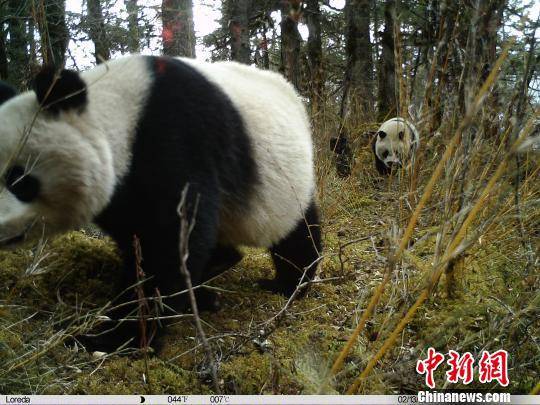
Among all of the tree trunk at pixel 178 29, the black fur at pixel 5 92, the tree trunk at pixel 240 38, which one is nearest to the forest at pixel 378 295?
the black fur at pixel 5 92

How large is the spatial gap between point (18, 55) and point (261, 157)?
18.7 feet

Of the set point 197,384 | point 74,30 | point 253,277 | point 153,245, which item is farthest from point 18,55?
point 197,384

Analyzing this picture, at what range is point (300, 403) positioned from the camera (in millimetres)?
1384

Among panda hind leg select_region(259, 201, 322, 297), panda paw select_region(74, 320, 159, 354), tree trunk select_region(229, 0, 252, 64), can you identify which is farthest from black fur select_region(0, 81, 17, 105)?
tree trunk select_region(229, 0, 252, 64)

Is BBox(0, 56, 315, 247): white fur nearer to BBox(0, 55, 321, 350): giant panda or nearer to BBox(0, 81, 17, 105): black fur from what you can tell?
BBox(0, 55, 321, 350): giant panda

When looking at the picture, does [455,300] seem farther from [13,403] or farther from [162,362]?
[13,403]

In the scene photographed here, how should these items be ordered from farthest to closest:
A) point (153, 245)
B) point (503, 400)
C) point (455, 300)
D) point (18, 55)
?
point (18, 55), point (455, 300), point (153, 245), point (503, 400)

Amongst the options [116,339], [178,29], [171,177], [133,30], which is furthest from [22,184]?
[133,30]

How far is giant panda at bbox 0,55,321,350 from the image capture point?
75.2 inches

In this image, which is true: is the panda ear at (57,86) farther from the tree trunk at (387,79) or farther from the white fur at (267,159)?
the tree trunk at (387,79)

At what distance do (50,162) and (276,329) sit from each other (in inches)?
46.9

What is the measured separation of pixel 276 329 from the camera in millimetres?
2283

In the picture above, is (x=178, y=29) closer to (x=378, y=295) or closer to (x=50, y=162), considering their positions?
(x=50, y=162)

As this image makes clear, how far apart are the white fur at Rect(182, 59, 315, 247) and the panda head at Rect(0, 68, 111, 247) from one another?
2.42 ft
